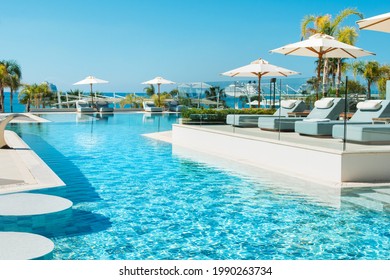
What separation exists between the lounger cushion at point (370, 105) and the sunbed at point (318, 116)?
664 millimetres

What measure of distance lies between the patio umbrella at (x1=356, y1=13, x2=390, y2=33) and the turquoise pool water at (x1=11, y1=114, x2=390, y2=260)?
3.95 metres

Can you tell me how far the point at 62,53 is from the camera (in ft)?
294

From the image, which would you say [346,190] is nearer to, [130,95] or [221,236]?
[221,236]

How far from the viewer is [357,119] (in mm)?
11906

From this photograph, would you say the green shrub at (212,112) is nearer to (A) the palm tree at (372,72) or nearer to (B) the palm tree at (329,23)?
(B) the palm tree at (329,23)

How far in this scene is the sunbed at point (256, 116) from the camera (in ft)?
46.0

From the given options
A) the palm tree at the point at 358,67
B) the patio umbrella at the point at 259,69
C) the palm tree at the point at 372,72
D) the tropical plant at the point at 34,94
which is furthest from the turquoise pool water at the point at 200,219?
the tropical plant at the point at 34,94

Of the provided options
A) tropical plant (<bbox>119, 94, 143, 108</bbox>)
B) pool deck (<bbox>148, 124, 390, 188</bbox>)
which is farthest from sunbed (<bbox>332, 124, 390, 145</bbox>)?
tropical plant (<bbox>119, 94, 143, 108</bbox>)

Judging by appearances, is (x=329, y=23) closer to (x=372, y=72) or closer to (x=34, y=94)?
(x=372, y=72)

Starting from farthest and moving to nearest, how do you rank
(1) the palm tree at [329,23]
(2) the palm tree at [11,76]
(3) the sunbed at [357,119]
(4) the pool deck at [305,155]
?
1. (2) the palm tree at [11,76]
2. (1) the palm tree at [329,23]
3. (3) the sunbed at [357,119]
4. (4) the pool deck at [305,155]

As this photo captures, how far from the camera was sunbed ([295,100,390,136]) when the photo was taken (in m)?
11.1

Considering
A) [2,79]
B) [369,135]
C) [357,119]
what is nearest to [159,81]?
[2,79]

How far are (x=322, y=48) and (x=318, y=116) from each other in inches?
141

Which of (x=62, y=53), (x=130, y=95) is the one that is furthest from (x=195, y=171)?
(x=62, y=53)
